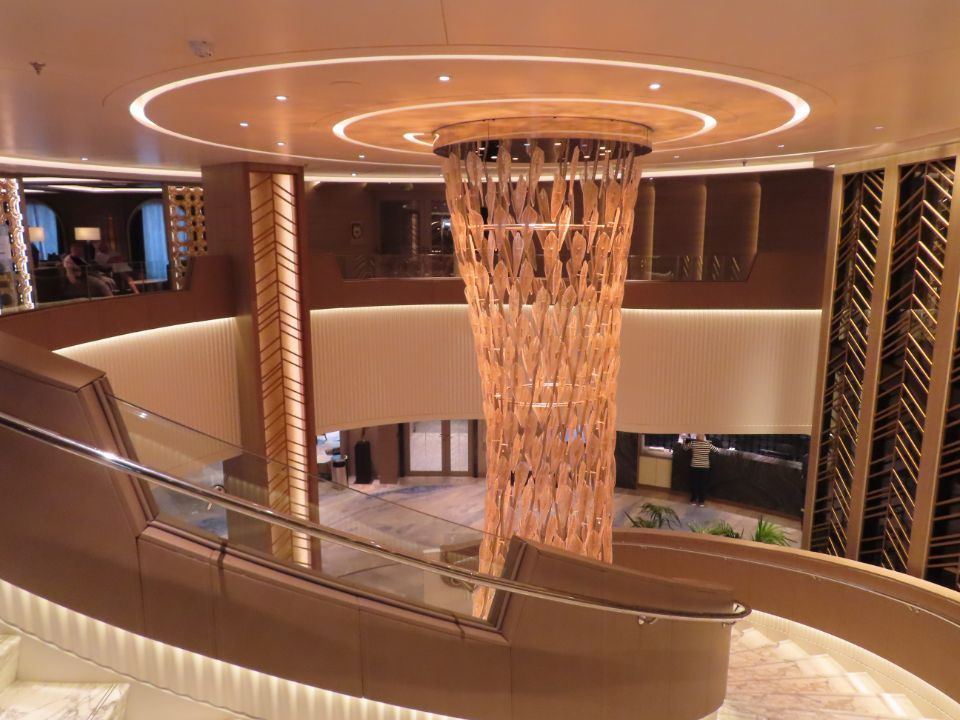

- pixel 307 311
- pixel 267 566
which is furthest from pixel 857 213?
pixel 267 566

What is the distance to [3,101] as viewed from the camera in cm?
489

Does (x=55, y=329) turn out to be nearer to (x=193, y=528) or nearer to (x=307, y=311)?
(x=307, y=311)

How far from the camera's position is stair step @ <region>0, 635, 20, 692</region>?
2.41 metres

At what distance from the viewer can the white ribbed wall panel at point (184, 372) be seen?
27.5ft

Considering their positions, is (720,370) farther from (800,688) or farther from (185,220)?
(185,220)

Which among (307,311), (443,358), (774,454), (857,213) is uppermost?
(857,213)

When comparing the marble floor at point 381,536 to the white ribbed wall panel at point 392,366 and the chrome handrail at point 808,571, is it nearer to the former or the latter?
the chrome handrail at point 808,571

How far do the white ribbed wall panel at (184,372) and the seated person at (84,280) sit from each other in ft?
1.98

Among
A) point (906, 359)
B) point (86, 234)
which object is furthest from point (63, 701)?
point (86, 234)

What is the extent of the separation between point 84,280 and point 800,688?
763 cm

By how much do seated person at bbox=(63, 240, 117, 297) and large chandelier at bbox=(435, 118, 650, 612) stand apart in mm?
3880

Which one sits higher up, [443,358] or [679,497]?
[443,358]

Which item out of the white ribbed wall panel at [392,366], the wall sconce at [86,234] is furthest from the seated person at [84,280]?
the wall sconce at [86,234]

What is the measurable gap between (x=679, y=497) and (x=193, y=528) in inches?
518
